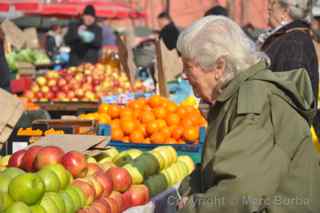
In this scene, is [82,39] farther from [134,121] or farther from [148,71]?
[134,121]

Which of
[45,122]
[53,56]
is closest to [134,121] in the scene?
[45,122]

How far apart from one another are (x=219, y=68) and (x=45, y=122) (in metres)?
2.65

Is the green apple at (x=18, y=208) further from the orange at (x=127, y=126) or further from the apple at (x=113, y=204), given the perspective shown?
the orange at (x=127, y=126)

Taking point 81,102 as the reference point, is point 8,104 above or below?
above

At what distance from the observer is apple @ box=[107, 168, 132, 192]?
13.5 feet

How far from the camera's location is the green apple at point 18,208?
3.16 meters

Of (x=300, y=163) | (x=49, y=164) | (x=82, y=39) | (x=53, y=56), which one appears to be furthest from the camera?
(x=53, y=56)

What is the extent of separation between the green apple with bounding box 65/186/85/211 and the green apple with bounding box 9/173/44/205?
0.23 metres

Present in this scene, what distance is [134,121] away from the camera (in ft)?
20.7

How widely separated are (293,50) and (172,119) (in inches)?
70.0

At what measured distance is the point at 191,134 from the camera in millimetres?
5984

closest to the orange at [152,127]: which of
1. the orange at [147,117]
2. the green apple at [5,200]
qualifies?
the orange at [147,117]

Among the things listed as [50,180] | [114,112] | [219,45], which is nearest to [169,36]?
[114,112]

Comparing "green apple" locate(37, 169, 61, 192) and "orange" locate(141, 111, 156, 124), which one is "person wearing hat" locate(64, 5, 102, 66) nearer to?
"orange" locate(141, 111, 156, 124)
